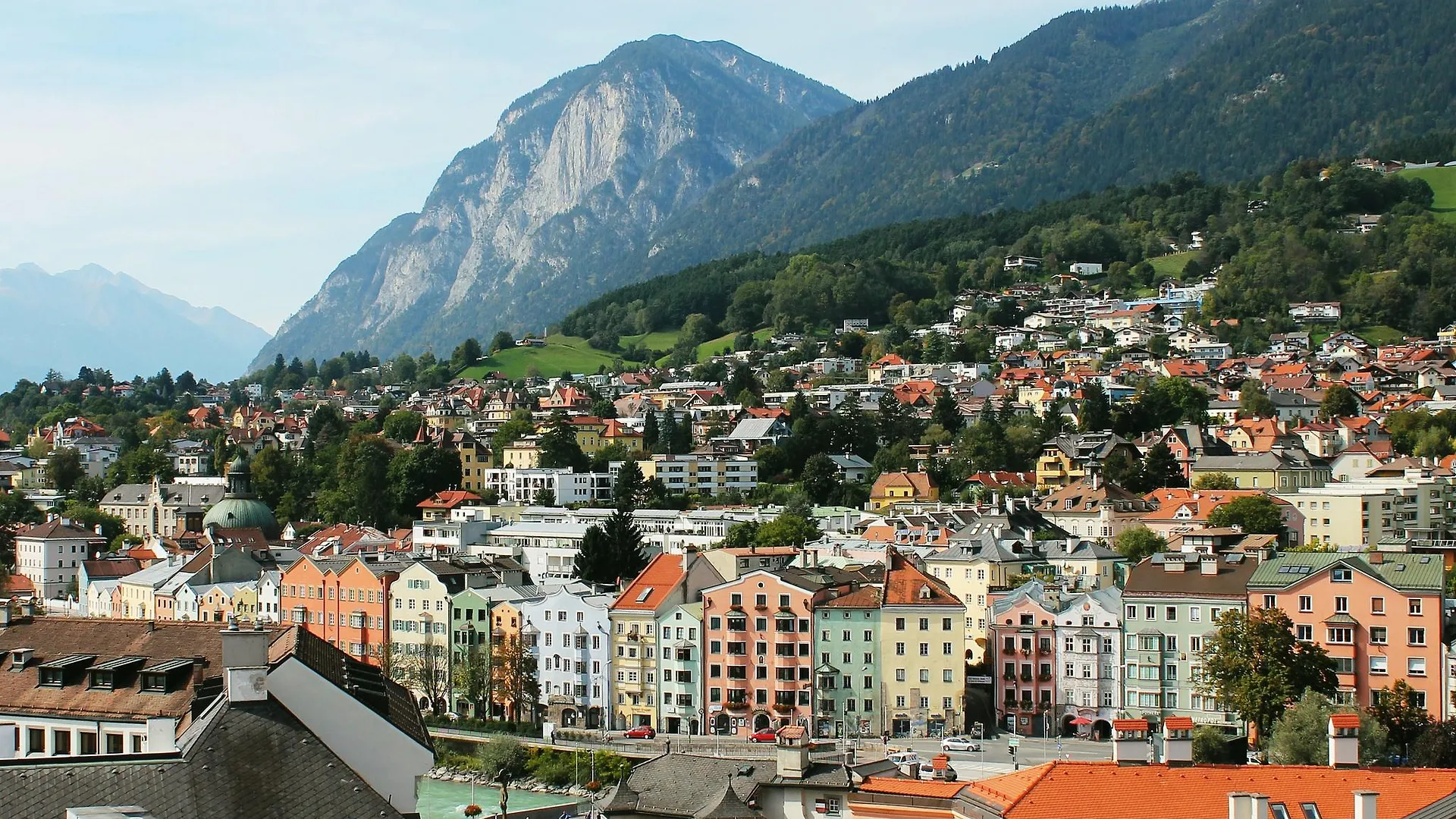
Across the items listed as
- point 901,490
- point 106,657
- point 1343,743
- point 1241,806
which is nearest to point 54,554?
point 901,490

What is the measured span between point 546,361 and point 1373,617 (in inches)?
5038

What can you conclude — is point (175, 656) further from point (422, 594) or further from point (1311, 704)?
point (422, 594)

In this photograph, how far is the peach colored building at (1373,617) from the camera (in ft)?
152

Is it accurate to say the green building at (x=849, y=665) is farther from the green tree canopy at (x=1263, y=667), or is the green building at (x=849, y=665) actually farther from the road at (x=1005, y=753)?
the green tree canopy at (x=1263, y=667)

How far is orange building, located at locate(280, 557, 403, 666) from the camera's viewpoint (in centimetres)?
6500

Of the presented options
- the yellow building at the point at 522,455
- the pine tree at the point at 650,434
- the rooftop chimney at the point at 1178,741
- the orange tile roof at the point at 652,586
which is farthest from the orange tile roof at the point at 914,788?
the pine tree at the point at 650,434

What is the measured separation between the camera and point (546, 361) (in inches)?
6703

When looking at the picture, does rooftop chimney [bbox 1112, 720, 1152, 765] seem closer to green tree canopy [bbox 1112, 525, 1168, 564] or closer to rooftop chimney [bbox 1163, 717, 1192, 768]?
rooftop chimney [bbox 1163, 717, 1192, 768]

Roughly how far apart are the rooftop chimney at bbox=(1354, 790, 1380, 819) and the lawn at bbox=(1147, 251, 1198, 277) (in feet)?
473

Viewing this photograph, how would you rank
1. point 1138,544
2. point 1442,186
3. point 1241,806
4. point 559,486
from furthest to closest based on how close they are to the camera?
1. point 1442,186
2. point 559,486
3. point 1138,544
4. point 1241,806

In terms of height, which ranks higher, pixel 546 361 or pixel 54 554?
pixel 546 361

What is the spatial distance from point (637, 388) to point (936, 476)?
5450 centimetres

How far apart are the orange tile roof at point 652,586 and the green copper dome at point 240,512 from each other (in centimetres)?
4073

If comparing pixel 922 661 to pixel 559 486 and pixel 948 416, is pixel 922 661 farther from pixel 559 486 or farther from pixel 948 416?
pixel 948 416
